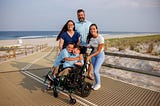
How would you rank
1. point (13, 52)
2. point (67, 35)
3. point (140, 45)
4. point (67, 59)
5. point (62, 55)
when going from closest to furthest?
1. point (67, 59)
2. point (62, 55)
3. point (67, 35)
4. point (13, 52)
5. point (140, 45)

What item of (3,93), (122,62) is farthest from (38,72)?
(122,62)

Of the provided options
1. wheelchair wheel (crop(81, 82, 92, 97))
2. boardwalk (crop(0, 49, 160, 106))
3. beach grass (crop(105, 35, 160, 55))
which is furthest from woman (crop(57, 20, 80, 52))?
beach grass (crop(105, 35, 160, 55))

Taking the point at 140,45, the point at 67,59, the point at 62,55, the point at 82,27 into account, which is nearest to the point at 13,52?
the point at 82,27

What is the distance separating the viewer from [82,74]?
524cm

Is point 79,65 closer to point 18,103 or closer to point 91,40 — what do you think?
point 91,40

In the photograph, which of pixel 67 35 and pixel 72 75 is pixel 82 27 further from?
pixel 72 75

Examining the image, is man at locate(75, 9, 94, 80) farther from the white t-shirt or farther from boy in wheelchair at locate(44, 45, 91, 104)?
boy in wheelchair at locate(44, 45, 91, 104)

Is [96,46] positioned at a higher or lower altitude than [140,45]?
higher

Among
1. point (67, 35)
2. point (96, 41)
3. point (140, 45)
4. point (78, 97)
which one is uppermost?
point (67, 35)

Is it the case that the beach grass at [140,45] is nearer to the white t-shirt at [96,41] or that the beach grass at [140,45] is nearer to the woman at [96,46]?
the woman at [96,46]

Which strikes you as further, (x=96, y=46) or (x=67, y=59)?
(x=96, y=46)

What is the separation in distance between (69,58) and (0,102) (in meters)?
1.86

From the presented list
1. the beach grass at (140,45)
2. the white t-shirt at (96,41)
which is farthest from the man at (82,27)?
the beach grass at (140,45)

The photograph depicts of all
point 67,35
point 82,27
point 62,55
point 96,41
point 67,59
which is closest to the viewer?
point 67,59
